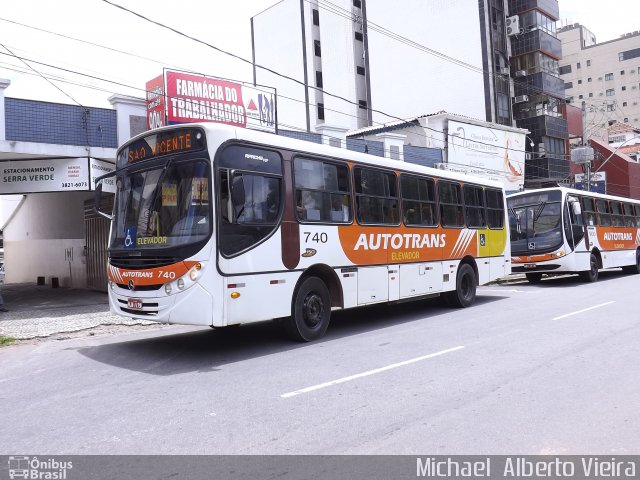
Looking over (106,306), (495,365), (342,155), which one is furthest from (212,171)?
(106,306)

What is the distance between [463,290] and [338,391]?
7794 mm

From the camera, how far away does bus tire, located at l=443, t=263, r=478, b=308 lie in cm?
1254

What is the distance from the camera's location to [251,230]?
7.60 meters

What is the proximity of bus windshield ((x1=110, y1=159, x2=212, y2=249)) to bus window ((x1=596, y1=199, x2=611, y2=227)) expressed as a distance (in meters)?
17.1

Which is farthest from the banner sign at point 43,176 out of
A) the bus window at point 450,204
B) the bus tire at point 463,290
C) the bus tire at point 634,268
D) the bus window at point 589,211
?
the bus tire at point 634,268

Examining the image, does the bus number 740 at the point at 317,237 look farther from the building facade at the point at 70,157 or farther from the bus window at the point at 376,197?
the building facade at the point at 70,157

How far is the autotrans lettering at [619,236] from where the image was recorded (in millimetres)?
20234

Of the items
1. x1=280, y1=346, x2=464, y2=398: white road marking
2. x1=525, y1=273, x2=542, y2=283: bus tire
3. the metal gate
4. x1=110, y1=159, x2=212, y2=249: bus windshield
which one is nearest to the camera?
x1=280, y1=346, x2=464, y2=398: white road marking

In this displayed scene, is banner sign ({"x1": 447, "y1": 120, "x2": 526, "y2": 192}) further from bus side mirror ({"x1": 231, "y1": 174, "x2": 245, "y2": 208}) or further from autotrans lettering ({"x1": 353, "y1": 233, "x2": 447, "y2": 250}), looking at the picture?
bus side mirror ({"x1": 231, "y1": 174, "x2": 245, "y2": 208})

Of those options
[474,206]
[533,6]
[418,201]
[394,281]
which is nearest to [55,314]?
[394,281]

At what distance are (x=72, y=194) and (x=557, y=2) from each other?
42.0 m

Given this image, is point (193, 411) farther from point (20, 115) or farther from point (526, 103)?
point (526, 103)

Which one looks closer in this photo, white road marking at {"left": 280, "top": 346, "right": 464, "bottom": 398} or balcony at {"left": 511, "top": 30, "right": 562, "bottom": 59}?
white road marking at {"left": 280, "top": 346, "right": 464, "bottom": 398}

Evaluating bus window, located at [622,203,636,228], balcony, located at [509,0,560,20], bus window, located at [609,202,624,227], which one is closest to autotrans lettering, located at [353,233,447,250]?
bus window, located at [609,202,624,227]
